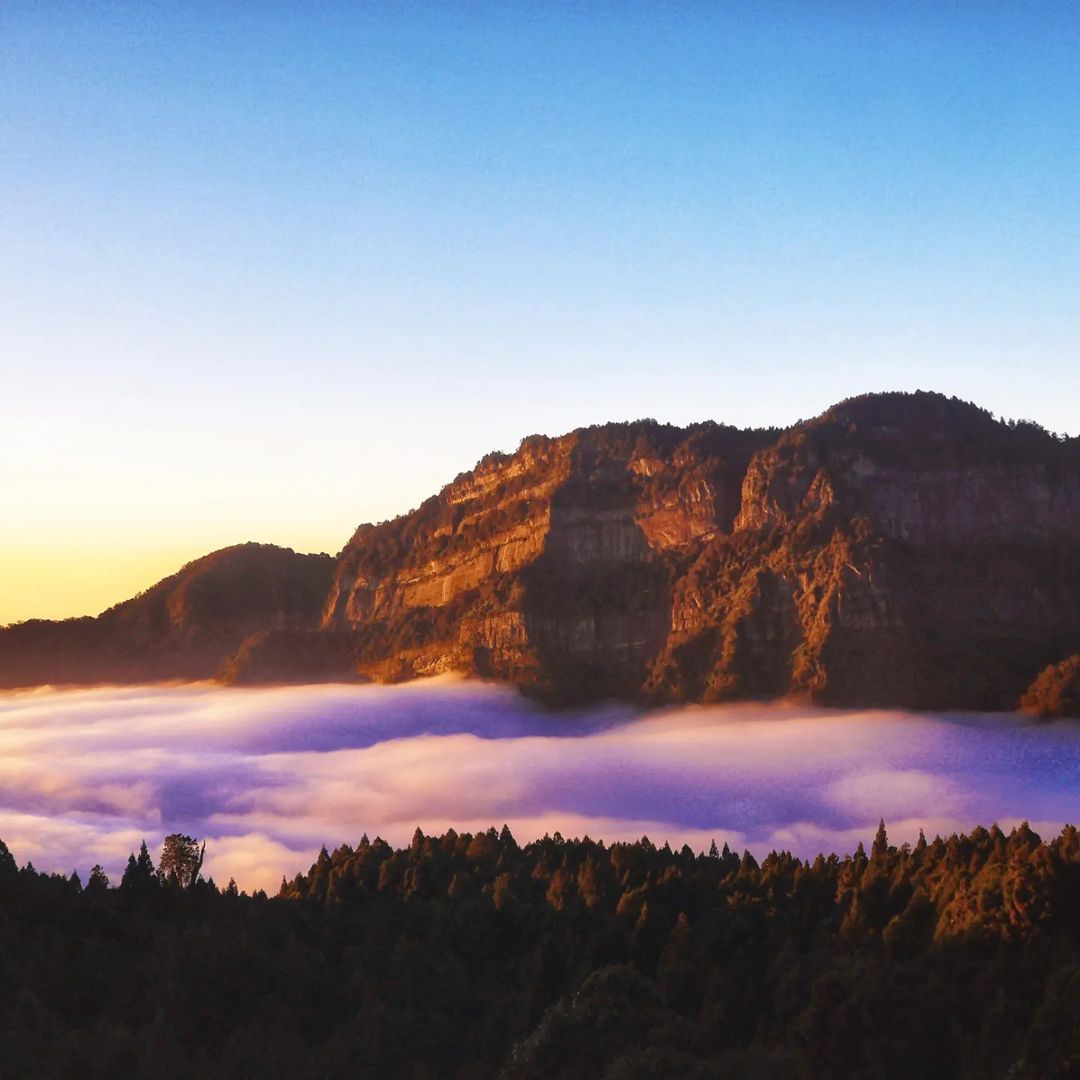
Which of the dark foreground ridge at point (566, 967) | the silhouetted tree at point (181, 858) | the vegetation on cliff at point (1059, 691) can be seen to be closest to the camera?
the dark foreground ridge at point (566, 967)

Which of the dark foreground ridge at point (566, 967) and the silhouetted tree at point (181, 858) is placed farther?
the silhouetted tree at point (181, 858)

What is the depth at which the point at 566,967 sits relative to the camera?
279 ft

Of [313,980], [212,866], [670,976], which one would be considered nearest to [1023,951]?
[670,976]

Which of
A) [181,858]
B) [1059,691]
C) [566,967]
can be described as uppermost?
[1059,691]

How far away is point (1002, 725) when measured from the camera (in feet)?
603

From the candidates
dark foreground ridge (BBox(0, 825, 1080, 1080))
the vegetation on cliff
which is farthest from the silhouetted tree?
the vegetation on cliff

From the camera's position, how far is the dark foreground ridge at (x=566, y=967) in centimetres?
5662

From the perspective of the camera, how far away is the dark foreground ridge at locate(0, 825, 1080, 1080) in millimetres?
56625

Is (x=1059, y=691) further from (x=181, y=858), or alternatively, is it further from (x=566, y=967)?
(x=566, y=967)

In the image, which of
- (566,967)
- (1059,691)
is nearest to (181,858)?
(566,967)

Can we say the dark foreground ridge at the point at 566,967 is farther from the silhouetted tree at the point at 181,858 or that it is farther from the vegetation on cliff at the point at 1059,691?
the vegetation on cliff at the point at 1059,691

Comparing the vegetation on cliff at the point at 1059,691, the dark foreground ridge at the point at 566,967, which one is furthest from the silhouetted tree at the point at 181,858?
the vegetation on cliff at the point at 1059,691

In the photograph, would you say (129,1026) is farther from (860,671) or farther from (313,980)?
(860,671)

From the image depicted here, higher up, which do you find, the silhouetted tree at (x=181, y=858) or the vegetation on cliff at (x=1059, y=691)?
the vegetation on cliff at (x=1059, y=691)
